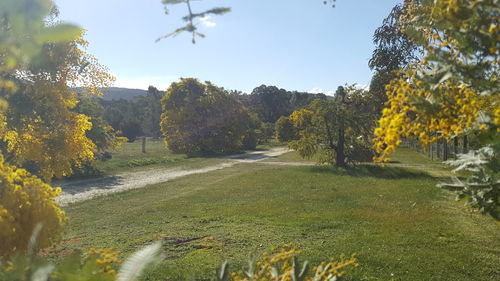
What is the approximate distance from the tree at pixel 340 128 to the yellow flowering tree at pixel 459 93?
20.7 m

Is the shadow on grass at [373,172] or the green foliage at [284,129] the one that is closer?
the shadow on grass at [373,172]

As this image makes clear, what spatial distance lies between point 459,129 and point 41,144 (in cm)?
814

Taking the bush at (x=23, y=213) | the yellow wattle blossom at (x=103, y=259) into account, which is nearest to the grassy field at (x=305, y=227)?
the bush at (x=23, y=213)

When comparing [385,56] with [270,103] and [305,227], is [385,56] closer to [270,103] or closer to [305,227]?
[305,227]

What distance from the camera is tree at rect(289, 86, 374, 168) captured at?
22766 mm

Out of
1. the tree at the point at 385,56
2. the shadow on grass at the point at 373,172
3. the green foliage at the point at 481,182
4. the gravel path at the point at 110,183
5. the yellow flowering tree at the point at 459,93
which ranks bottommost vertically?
the gravel path at the point at 110,183

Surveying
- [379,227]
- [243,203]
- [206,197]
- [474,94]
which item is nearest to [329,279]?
[474,94]

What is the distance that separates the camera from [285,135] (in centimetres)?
5362

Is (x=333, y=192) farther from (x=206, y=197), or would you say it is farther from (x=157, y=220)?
(x=157, y=220)

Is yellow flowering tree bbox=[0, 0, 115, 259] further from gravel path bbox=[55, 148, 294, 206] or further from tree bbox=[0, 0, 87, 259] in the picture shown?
gravel path bbox=[55, 148, 294, 206]

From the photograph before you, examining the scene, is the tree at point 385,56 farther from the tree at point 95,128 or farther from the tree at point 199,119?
the tree at point 199,119

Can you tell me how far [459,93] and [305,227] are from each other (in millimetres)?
8058

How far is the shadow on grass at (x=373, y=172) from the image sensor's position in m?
19.3

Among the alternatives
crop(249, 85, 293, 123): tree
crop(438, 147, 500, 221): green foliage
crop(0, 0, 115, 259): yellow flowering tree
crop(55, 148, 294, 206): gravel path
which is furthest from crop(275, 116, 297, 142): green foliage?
crop(438, 147, 500, 221): green foliage
